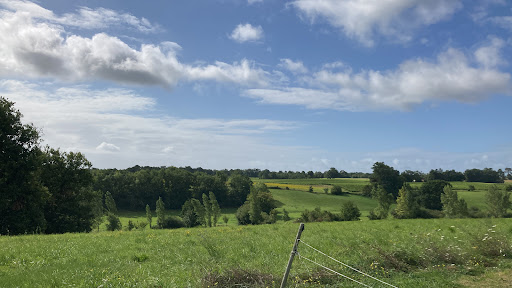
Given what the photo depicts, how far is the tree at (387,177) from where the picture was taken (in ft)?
348

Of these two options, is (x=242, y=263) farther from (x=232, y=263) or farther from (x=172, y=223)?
(x=172, y=223)

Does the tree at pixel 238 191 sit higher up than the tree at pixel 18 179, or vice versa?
the tree at pixel 18 179

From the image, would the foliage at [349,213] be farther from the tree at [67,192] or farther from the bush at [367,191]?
the bush at [367,191]

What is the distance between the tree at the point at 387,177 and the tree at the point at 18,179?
3917 inches

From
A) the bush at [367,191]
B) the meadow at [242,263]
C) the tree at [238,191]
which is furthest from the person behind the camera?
the tree at [238,191]

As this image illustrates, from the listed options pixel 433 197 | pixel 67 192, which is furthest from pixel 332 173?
pixel 67 192

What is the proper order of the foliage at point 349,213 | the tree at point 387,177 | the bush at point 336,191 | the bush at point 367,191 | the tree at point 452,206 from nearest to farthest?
the foliage at point 349,213 → the tree at point 452,206 → the bush at point 367,191 → the tree at point 387,177 → the bush at point 336,191

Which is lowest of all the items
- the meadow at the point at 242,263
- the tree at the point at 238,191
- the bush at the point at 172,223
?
the bush at the point at 172,223

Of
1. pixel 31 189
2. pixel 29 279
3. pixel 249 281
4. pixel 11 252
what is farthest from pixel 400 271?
pixel 31 189

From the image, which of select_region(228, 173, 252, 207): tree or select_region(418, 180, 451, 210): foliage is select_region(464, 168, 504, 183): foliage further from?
select_region(228, 173, 252, 207): tree

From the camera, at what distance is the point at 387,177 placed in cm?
10731

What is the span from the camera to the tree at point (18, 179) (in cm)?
2553

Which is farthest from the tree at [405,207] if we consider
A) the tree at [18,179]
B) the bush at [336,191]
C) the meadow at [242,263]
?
the tree at [18,179]

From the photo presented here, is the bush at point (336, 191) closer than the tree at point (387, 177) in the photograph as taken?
No
